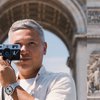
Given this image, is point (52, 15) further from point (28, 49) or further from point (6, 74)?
point (6, 74)

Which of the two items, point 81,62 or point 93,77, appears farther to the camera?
point 81,62

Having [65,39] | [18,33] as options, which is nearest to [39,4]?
[65,39]

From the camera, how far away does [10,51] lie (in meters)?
1.76

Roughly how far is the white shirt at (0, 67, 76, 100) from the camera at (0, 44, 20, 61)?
0.51ft

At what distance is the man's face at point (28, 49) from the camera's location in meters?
1.85

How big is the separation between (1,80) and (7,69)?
53 mm

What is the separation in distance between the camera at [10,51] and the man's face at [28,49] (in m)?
0.06

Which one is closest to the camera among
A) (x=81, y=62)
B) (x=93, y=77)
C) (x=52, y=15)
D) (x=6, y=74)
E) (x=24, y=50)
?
(x=6, y=74)

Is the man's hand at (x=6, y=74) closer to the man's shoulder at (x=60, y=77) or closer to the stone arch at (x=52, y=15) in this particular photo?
the man's shoulder at (x=60, y=77)

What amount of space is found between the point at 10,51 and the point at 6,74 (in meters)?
0.10

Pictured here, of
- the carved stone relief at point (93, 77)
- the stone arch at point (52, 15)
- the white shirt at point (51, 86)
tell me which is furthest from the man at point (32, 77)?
the stone arch at point (52, 15)

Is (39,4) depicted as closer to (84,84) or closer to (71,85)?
(84,84)

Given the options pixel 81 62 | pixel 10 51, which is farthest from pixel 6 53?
pixel 81 62

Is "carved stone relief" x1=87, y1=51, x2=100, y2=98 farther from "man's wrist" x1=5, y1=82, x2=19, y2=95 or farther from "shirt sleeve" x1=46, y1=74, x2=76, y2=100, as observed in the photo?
"man's wrist" x1=5, y1=82, x2=19, y2=95
